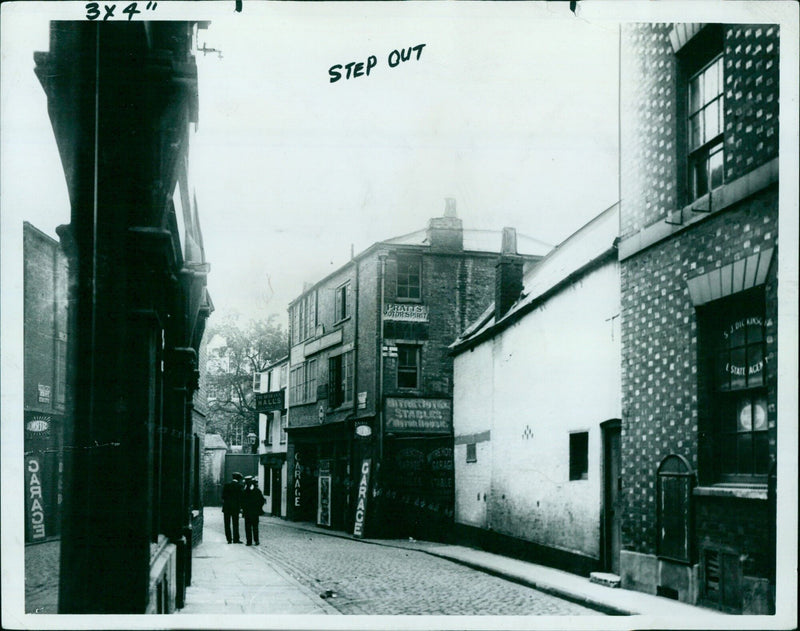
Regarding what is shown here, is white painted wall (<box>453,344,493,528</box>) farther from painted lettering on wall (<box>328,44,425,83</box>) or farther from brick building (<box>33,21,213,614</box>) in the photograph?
brick building (<box>33,21,213,614</box>)

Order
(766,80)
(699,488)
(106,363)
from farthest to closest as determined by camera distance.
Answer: (699,488)
(766,80)
(106,363)

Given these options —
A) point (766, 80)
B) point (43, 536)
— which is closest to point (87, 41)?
point (43, 536)

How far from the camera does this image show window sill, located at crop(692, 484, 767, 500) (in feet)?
22.4

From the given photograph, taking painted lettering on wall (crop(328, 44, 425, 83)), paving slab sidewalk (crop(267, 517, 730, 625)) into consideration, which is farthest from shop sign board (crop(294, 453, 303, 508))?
painted lettering on wall (crop(328, 44, 425, 83))

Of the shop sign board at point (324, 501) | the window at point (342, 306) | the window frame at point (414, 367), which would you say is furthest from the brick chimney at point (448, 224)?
the shop sign board at point (324, 501)

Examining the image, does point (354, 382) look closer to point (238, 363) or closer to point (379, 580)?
point (379, 580)

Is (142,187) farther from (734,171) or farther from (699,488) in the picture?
(699,488)

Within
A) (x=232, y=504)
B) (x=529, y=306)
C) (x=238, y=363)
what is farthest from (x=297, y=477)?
(x=238, y=363)

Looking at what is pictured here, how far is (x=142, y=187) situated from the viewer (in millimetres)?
5324

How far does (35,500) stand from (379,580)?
5.04 meters

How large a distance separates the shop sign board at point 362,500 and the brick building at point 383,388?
0.09ft

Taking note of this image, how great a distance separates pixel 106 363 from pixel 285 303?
90.5 inches

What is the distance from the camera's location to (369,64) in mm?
6238

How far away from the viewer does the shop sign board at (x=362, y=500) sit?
14.2m
